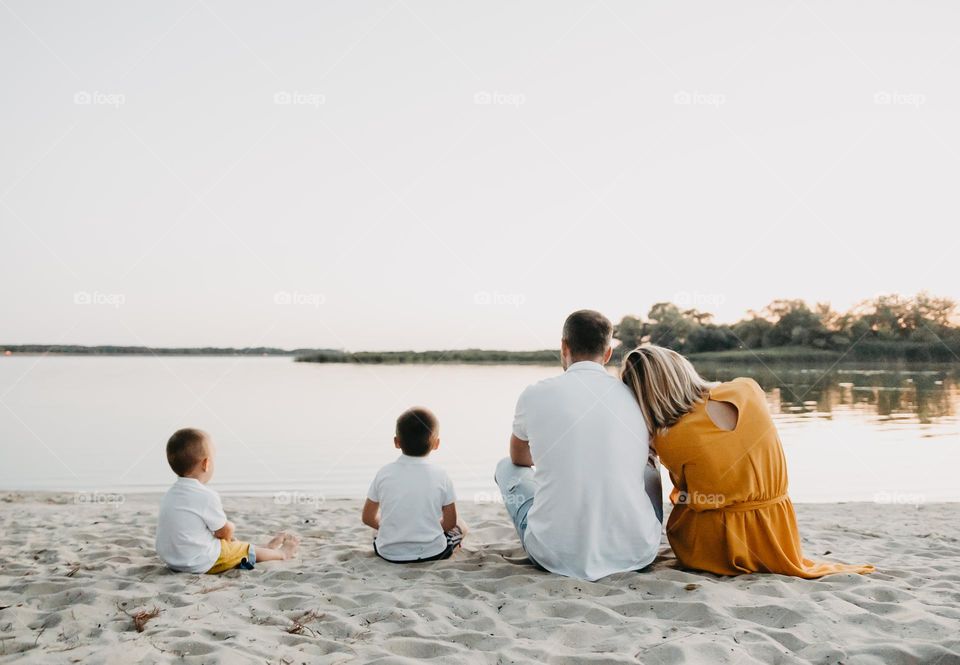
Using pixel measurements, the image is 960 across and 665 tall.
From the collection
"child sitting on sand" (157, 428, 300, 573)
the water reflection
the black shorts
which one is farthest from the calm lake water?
"child sitting on sand" (157, 428, 300, 573)

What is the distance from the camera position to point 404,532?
4305 mm

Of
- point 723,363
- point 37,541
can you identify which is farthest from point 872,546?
point 723,363

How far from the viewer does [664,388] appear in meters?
3.73

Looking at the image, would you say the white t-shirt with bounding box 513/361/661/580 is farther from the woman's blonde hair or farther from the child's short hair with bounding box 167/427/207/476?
the child's short hair with bounding box 167/427/207/476

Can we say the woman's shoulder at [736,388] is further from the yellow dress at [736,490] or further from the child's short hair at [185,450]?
the child's short hair at [185,450]

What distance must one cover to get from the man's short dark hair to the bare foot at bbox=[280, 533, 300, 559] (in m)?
2.19

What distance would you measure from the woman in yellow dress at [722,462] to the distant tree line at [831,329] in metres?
29.0

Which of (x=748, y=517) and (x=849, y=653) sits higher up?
(x=748, y=517)

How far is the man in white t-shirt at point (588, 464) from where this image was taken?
3650 mm

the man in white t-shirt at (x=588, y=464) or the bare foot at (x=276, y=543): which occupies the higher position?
the man in white t-shirt at (x=588, y=464)

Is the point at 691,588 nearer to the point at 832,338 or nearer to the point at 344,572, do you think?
the point at 344,572

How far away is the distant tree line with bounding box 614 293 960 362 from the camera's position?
34.1 m

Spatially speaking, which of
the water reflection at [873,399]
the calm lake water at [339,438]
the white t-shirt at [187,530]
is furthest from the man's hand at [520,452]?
the water reflection at [873,399]

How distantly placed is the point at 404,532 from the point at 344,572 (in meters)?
0.42
